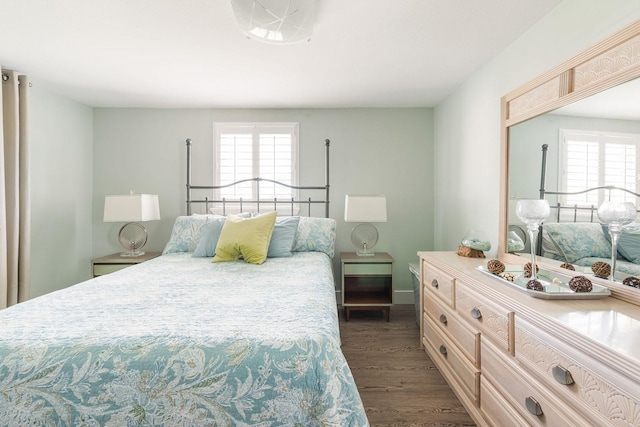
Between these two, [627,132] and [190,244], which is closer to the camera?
[627,132]

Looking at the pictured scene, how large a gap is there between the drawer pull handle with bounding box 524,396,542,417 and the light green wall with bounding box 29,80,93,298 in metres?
4.05

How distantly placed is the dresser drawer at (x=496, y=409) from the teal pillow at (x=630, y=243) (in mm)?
801

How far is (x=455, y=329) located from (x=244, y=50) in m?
2.38

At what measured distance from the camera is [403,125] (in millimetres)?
3713

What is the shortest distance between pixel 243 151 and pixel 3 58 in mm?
2062

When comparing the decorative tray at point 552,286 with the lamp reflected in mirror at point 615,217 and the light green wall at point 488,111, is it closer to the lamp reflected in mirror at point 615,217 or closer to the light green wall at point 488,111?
the lamp reflected in mirror at point 615,217

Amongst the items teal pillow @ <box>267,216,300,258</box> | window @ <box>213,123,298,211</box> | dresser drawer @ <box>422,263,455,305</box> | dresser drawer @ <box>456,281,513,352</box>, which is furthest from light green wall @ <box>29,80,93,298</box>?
dresser drawer @ <box>456,281,513,352</box>

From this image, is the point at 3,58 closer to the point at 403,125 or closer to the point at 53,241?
the point at 53,241

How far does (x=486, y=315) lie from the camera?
1.58m

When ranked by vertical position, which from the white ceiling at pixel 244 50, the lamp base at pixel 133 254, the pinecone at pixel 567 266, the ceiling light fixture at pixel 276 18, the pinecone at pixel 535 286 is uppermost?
the white ceiling at pixel 244 50

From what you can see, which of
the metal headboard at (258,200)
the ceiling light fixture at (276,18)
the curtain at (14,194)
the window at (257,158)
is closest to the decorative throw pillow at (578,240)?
the ceiling light fixture at (276,18)

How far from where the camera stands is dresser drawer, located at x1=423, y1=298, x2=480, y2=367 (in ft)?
5.54

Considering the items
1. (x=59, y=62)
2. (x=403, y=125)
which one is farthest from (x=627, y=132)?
Result: (x=59, y=62)

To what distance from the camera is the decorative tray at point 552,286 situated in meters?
1.30
